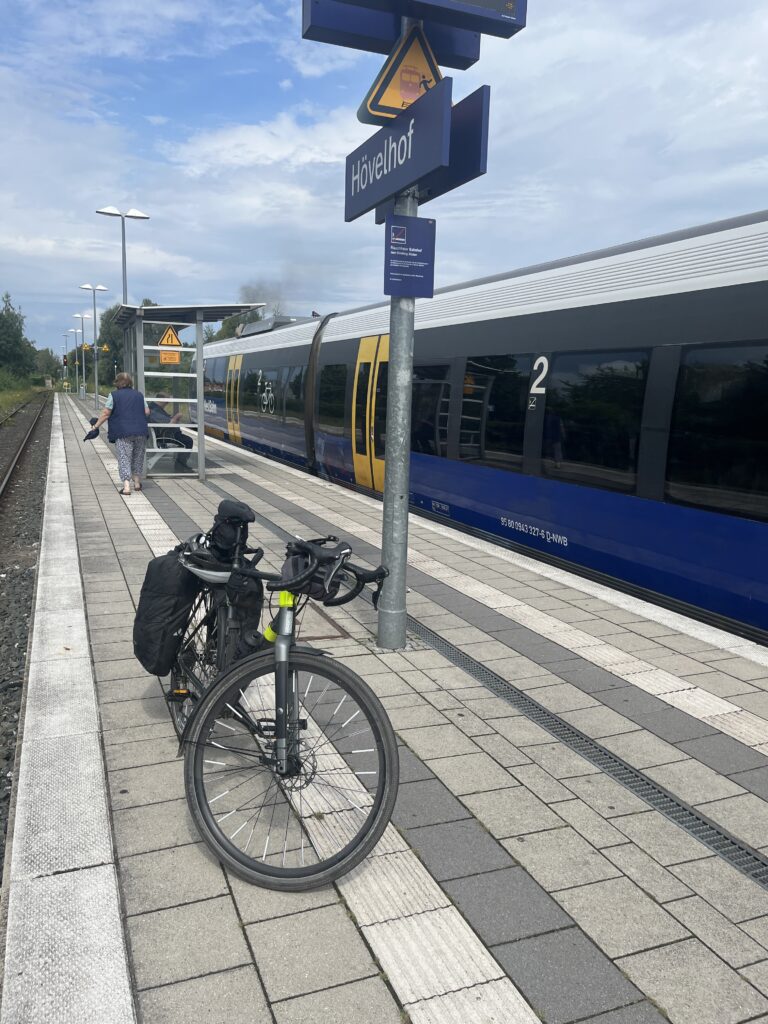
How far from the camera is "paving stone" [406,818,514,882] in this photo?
9.32 feet

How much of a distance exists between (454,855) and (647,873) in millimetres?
677

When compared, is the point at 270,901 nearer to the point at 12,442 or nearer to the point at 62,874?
the point at 62,874

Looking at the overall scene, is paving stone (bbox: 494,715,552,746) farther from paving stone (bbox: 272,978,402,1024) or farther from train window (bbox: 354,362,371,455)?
train window (bbox: 354,362,371,455)

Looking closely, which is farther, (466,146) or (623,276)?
(623,276)

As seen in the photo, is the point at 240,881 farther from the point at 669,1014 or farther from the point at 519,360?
the point at 519,360

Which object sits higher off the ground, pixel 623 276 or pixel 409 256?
pixel 623 276

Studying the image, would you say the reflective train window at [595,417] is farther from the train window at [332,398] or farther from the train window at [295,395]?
the train window at [295,395]

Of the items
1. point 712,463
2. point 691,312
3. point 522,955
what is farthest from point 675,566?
point 522,955

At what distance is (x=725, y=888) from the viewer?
9.14 ft

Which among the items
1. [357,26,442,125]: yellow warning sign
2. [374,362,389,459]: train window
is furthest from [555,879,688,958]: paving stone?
[374,362,389,459]: train window

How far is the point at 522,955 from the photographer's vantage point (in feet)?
7.90

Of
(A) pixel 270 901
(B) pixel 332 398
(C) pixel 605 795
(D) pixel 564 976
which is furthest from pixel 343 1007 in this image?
(B) pixel 332 398

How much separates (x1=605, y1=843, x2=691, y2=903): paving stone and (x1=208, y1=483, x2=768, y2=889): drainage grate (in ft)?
0.90

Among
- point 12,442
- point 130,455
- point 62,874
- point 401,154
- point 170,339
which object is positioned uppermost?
point 401,154
